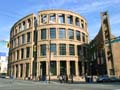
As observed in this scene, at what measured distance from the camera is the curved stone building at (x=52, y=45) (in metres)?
68.9

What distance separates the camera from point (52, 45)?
69.9m

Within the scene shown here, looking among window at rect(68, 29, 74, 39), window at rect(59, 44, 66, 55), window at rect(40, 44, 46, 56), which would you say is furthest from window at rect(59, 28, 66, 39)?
window at rect(40, 44, 46, 56)

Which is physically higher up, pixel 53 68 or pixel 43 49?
pixel 43 49

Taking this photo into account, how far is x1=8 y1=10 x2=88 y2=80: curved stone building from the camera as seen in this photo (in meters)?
68.9

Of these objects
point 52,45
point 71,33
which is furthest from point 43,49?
point 71,33

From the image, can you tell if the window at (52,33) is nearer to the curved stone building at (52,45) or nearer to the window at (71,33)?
the curved stone building at (52,45)

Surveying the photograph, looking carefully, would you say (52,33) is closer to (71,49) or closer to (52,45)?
(52,45)

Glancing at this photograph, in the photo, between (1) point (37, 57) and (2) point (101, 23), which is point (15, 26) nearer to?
(1) point (37, 57)

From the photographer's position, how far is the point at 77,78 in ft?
220

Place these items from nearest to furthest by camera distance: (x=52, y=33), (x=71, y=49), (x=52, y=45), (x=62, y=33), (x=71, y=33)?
(x=52, y=45), (x=52, y=33), (x=62, y=33), (x=71, y=49), (x=71, y=33)

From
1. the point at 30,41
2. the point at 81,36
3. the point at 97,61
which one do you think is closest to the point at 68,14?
the point at 81,36

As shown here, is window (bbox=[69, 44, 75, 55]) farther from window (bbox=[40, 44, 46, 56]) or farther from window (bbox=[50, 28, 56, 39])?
window (bbox=[40, 44, 46, 56])

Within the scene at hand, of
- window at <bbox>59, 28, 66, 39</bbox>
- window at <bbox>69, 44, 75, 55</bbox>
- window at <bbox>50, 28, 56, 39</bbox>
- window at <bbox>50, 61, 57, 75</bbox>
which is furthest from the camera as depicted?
window at <bbox>69, 44, 75, 55</bbox>

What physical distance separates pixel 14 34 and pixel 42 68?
2199 centimetres
